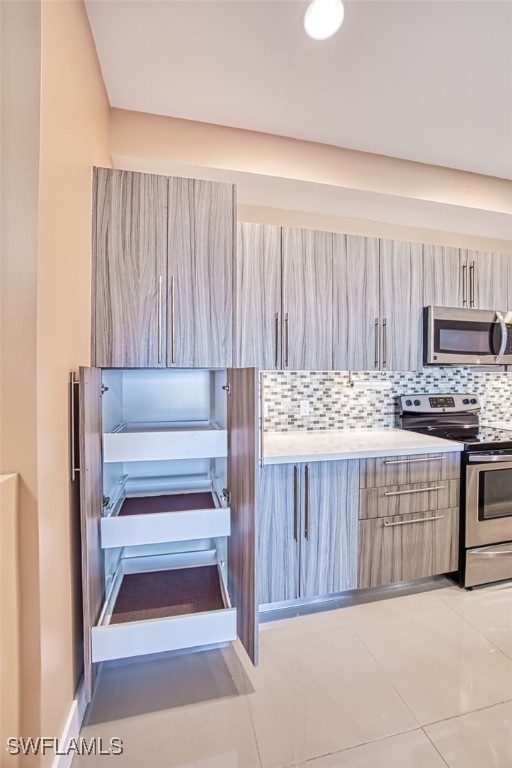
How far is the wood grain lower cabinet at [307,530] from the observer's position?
1966 mm

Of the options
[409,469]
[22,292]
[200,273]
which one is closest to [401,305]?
[409,469]

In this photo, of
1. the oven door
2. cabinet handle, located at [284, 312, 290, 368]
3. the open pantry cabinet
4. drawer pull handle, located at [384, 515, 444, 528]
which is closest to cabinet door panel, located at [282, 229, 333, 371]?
cabinet handle, located at [284, 312, 290, 368]

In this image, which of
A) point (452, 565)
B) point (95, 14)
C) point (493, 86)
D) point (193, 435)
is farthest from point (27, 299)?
point (452, 565)

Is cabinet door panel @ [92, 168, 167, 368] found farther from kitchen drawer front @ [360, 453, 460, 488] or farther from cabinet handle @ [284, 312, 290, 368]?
kitchen drawer front @ [360, 453, 460, 488]

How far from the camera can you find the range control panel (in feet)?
9.09

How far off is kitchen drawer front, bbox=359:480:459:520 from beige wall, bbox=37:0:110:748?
5.10ft

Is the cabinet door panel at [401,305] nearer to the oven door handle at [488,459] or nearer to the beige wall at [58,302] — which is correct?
the oven door handle at [488,459]

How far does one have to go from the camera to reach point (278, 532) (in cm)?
197

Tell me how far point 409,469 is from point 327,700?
1223 mm

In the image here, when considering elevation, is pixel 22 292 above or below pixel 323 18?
below

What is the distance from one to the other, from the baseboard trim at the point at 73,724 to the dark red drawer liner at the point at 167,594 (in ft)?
0.82

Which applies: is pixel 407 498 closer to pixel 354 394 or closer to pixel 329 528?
pixel 329 528

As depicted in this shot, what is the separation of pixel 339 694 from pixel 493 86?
118 inches

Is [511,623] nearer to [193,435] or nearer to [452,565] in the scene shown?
[452,565]
